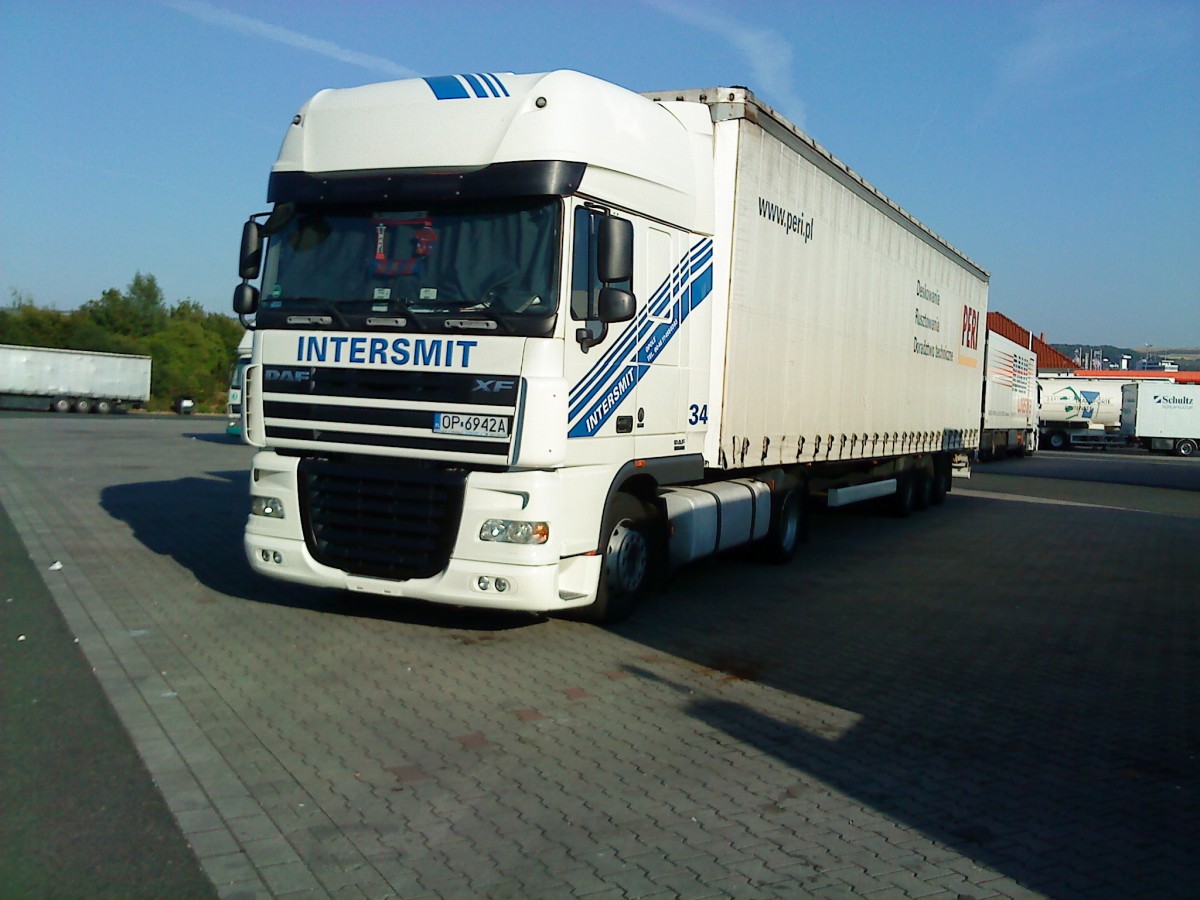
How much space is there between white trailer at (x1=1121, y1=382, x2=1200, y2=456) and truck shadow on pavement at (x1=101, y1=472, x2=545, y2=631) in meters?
49.1

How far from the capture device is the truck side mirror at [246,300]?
8.27m

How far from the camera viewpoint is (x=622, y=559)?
8.68 meters

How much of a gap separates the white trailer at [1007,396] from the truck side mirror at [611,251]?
16.7m

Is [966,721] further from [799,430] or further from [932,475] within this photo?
[932,475]

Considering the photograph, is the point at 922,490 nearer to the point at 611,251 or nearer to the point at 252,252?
the point at 611,251

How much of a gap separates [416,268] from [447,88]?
1344mm

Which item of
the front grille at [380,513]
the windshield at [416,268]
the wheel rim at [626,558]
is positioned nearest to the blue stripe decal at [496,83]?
the windshield at [416,268]

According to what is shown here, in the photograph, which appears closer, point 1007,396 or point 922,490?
point 922,490

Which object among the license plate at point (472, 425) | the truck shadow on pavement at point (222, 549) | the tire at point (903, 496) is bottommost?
the truck shadow on pavement at point (222, 549)

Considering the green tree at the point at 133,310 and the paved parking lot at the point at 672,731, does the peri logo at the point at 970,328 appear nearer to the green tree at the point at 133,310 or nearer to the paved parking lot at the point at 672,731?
the paved parking lot at the point at 672,731

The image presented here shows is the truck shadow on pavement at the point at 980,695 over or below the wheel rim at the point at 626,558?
below

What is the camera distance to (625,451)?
332 inches

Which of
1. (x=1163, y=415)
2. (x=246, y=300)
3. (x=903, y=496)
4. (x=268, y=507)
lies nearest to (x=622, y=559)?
(x=268, y=507)

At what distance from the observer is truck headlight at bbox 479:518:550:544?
7457 mm
